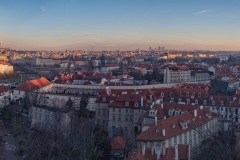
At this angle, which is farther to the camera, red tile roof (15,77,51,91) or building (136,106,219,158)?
red tile roof (15,77,51,91)

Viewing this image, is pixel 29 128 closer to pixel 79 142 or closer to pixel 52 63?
pixel 79 142

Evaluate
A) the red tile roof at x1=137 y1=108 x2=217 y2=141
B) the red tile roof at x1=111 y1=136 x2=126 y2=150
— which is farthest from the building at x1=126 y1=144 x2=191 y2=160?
the red tile roof at x1=111 y1=136 x2=126 y2=150

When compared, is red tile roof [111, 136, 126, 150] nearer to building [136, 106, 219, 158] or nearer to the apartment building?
building [136, 106, 219, 158]

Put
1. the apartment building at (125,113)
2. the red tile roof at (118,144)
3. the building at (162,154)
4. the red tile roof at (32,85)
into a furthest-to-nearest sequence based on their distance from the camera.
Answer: the red tile roof at (32,85) → the apartment building at (125,113) → the red tile roof at (118,144) → the building at (162,154)

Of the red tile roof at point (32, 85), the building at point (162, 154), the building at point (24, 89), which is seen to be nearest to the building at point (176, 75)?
the red tile roof at point (32, 85)

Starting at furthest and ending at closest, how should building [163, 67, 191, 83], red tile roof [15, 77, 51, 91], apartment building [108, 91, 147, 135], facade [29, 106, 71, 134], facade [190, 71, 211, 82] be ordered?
facade [190, 71, 211, 82]
building [163, 67, 191, 83]
red tile roof [15, 77, 51, 91]
apartment building [108, 91, 147, 135]
facade [29, 106, 71, 134]

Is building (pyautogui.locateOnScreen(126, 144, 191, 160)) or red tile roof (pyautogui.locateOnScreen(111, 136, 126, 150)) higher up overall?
building (pyautogui.locateOnScreen(126, 144, 191, 160))

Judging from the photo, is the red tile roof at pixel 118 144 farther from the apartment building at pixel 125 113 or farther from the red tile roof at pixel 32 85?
the red tile roof at pixel 32 85

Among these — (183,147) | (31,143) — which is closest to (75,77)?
(31,143)

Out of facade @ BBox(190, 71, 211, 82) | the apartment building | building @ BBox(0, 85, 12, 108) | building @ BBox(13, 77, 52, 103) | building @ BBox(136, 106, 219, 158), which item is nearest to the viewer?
building @ BBox(136, 106, 219, 158)

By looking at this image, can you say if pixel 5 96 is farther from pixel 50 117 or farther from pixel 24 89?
pixel 50 117

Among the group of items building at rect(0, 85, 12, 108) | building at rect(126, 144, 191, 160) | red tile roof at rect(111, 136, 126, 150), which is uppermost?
building at rect(126, 144, 191, 160)
